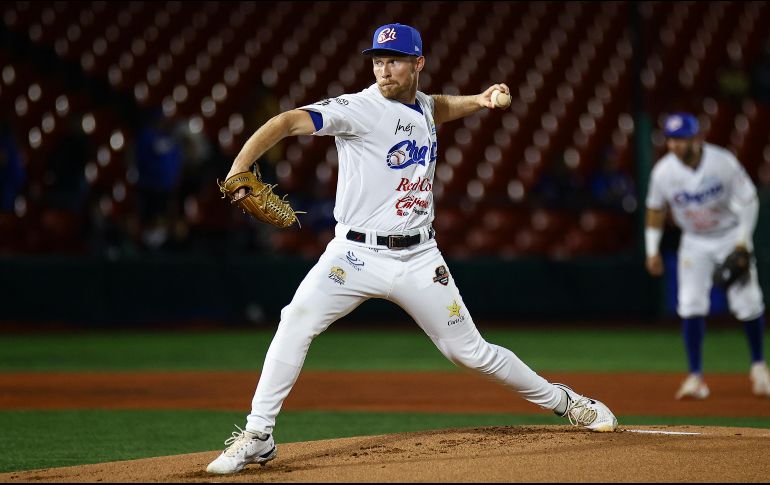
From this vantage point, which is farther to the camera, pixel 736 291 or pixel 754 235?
pixel 754 235

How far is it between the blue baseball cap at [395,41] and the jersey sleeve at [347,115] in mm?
223

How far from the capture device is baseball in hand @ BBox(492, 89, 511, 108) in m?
4.68

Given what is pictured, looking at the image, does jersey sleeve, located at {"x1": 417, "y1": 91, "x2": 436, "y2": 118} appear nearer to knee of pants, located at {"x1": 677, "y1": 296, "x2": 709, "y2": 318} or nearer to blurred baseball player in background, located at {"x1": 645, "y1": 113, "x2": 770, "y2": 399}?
blurred baseball player in background, located at {"x1": 645, "y1": 113, "x2": 770, "y2": 399}

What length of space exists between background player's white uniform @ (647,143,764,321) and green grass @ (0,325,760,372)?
1.76 meters

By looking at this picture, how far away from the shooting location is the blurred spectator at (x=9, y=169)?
11688 millimetres

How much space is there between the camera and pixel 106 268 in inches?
477

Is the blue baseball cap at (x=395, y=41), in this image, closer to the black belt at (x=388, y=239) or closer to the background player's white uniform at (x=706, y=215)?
the black belt at (x=388, y=239)

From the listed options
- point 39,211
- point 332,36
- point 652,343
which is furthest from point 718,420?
point 332,36

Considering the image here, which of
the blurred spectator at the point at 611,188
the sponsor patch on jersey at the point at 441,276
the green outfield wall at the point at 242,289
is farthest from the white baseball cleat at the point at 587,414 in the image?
the blurred spectator at the point at 611,188

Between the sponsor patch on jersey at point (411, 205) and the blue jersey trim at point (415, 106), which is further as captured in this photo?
the blue jersey trim at point (415, 106)

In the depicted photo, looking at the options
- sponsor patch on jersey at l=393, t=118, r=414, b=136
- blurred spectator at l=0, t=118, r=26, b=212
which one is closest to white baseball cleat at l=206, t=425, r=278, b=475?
sponsor patch on jersey at l=393, t=118, r=414, b=136

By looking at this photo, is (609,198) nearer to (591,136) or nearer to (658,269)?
(591,136)

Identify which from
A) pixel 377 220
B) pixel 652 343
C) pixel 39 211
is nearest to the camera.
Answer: pixel 377 220

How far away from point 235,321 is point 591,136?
601cm
